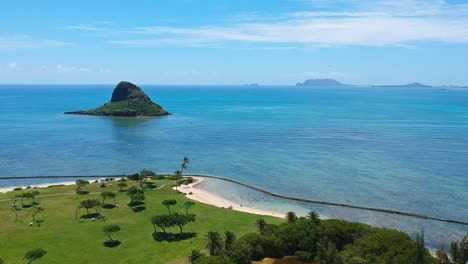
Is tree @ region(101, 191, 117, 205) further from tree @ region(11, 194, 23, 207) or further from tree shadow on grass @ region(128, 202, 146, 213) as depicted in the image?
tree @ region(11, 194, 23, 207)

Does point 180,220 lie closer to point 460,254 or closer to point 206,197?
point 206,197

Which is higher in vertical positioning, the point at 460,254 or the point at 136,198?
the point at 460,254

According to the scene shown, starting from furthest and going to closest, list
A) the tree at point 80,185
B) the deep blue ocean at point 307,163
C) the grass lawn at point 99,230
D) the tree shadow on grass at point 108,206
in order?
1. the tree at point 80,185
2. the deep blue ocean at point 307,163
3. the tree shadow on grass at point 108,206
4. the grass lawn at point 99,230

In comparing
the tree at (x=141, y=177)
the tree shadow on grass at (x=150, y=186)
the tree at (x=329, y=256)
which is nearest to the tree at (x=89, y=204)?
the tree shadow on grass at (x=150, y=186)

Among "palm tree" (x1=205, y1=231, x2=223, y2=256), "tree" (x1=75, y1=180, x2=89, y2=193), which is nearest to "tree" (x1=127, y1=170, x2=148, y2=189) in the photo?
"tree" (x1=75, y1=180, x2=89, y2=193)

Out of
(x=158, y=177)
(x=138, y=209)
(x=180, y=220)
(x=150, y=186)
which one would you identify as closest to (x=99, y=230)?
(x=138, y=209)

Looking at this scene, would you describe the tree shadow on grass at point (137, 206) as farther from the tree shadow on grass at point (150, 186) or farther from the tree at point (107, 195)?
the tree shadow on grass at point (150, 186)

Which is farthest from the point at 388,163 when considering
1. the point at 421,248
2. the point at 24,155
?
the point at 24,155
